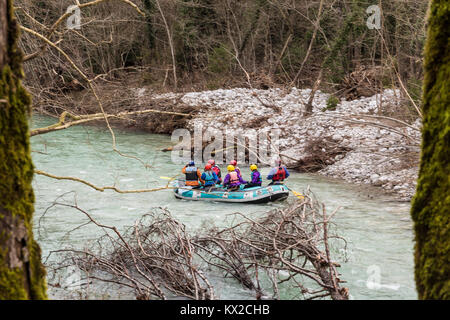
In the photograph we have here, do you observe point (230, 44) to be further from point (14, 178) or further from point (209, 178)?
point (14, 178)

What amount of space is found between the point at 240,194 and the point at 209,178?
1.16m

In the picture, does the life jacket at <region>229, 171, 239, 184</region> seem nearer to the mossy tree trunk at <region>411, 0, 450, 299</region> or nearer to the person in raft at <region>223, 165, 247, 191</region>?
the person in raft at <region>223, 165, 247, 191</region>

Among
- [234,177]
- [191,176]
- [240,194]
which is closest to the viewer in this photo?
[240,194]

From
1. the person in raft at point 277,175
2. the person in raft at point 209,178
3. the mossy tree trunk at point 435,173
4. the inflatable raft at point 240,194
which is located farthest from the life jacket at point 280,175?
the mossy tree trunk at point 435,173

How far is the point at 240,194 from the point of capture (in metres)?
13.9

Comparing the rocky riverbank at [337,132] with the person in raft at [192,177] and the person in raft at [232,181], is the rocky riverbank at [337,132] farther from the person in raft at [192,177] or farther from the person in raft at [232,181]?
the person in raft at [232,181]

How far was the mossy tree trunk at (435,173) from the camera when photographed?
3.08m

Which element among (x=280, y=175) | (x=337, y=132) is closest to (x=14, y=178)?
(x=280, y=175)

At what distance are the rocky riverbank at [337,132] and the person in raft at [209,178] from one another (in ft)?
5.12

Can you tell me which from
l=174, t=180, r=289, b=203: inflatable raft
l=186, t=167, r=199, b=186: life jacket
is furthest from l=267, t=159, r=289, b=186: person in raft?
l=186, t=167, r=199, b=186: life jacket

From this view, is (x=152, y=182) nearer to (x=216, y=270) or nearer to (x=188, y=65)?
(x=216, y=270)

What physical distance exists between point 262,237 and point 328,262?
5.91 feet

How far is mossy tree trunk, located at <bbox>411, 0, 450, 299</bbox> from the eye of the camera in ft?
10.1

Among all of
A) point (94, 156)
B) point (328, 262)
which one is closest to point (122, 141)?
point (94, 156)
